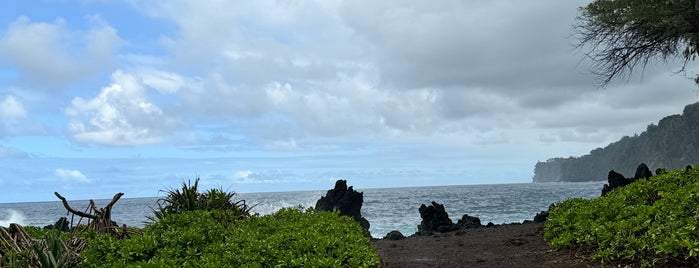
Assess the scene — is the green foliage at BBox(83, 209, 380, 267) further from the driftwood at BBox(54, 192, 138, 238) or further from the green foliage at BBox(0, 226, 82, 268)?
the driftwood at BBox(54, 192, 138, 238)

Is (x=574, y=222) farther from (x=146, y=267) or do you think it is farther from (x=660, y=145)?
(x=660, y=145)

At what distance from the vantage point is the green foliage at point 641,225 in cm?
843

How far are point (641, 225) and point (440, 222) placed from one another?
16.0m

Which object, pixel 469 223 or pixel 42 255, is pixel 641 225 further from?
pixel 469 223

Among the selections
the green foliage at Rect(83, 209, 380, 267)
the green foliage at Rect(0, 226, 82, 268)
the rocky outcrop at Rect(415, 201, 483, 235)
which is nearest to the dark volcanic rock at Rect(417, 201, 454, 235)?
the rocky outcrop at Rect(415, 201, 483, 235)

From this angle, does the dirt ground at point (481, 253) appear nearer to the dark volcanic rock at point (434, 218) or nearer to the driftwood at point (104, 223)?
the driftwood at point (104, 223)

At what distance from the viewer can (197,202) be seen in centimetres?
1212

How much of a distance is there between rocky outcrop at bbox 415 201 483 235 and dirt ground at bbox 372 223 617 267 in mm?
4175

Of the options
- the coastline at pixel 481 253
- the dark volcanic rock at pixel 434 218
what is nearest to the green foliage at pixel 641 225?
the coastline at pixel 481 253

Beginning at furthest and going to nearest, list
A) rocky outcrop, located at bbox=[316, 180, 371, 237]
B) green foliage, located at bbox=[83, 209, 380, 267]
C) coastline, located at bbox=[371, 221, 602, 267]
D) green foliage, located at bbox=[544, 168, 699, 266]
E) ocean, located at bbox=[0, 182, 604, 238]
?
ocean, located at bbox=[0, 182, 604, 238], rocky outcrop, located at bbox=[316, 180, 371, 237], coastline, located at bbox=[371, 221, 602, 267], green foliage, located at bbox=[544, 168, 699, 266], green foliage, located at bbox=[83, 209, 380, 267]

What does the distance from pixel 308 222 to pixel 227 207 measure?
375 centimetres

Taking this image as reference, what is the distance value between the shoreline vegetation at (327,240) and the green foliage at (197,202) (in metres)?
0.02

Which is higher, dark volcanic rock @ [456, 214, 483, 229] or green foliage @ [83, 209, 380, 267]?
green foliage @ [83, 209, 380, 267]

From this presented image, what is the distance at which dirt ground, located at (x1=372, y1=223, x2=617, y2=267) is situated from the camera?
1086 cm
